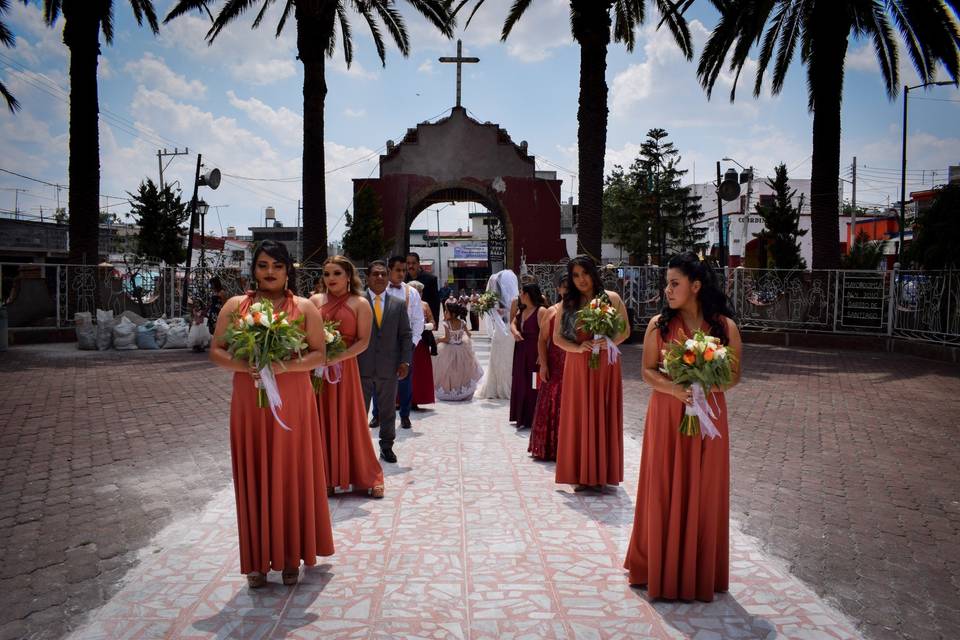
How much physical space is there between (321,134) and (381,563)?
1575 centimetres

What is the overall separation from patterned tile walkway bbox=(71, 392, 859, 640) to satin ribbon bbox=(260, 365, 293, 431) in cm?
107

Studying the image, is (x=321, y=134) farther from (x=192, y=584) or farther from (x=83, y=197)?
(x=192, y=584)

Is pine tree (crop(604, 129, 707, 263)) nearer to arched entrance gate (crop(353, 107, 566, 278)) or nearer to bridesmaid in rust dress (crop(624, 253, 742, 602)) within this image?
arched entrance gate (crop(353, 107, 566, 278))

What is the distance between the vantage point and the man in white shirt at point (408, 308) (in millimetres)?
8383

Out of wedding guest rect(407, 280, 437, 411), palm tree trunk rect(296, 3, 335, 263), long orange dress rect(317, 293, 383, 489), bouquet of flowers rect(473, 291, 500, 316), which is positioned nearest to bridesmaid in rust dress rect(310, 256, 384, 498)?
long orange dress rect(317, 293, 383, 489)

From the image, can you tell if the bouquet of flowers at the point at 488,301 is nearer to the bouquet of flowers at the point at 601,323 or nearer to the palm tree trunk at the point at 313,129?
the bouquet of flowers at the point at 601,323

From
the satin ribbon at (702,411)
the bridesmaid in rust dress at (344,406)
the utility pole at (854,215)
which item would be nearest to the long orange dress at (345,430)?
the bridesmaid in rust dress at (344,406)

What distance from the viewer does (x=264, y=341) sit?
4.04 meters

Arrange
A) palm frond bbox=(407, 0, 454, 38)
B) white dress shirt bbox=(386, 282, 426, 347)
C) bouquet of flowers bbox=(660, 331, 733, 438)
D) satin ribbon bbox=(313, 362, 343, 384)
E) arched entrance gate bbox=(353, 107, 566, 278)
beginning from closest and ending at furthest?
bouquet of flowers bbox=(660, 331, 733, 438)
satin ribbon bbox=(313, 362, 343, 384)
white dress shirt bbox=(386, 282, 426, 347)
palm frond bbox=(407, 0, 454, 38)
arched entrance gate bbox=(353, 107, 566, 278)

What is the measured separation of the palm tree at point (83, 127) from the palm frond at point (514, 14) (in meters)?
11.3

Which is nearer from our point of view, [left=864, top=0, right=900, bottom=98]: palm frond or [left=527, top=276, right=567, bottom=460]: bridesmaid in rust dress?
[left=527, top=276, right=567, bottom=460]: bridesmaid in rust dress

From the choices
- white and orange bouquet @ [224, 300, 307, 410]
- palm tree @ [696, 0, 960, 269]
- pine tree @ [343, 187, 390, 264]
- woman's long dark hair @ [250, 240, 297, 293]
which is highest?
palm tree @ [696, 0, 960, 269]

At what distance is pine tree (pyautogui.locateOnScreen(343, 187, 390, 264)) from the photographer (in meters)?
29.5

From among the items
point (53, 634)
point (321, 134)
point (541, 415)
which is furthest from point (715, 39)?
point (53, 634)
